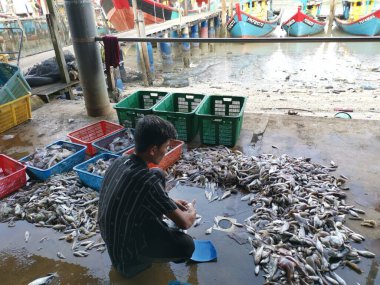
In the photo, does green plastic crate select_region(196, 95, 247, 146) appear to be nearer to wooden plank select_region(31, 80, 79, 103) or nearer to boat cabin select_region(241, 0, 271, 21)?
wooden plank select_region(31, 80, 79, 103)

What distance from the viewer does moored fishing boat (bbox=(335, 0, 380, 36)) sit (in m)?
25.2

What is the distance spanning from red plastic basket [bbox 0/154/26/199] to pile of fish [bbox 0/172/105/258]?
0.11m

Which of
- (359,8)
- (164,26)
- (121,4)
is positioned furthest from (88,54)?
(359,8)

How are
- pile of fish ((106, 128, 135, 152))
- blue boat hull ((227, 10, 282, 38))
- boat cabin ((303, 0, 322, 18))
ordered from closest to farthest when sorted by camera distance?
pile of fish ((106, 128, 135, 152)), blue boat hull ((227, 10, 282, 38)), boat cabin ((303, 0, 322, 18))

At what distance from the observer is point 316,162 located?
4652 millimetres

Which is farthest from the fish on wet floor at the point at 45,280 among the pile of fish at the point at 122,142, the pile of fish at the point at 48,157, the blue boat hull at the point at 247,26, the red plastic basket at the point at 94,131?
the blue boat hull at the point at 247,26

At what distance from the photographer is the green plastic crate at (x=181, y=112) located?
517 centimetres

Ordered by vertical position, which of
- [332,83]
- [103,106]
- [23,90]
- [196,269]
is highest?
[23,90]

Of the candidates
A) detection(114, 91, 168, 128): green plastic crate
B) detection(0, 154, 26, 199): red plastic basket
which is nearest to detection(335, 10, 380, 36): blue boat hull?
detection(114, 91, 168, 128): green plastic crate

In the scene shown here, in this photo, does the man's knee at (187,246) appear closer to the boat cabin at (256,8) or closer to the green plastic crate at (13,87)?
the green plastic crate at (13,87)

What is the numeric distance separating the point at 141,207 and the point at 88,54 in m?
4.64

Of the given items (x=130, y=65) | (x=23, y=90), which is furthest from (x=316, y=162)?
(x=130, y=65)

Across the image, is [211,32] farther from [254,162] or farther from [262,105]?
[254,162]

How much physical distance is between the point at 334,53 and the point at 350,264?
69.8 feet
